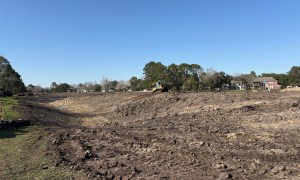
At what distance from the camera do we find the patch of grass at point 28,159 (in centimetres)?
938

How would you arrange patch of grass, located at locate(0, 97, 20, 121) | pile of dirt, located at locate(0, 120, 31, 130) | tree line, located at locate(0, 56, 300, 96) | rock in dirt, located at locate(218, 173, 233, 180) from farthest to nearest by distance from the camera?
tree line, located at locate(0, 56, 300, 96) < patch of grass, located at locate(0, 97, 20, 121) < pile of dirt, located at locate(0, 120, 31, 130) < rock in dirt, located at locate(218, 173, 233, 180)

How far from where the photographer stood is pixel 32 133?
1723 centimetres

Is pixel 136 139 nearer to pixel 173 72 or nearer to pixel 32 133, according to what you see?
pixel 32 133

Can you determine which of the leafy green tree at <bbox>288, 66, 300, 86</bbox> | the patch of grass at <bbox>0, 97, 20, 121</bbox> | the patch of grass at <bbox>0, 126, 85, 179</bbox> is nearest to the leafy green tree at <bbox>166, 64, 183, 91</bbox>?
the leafy green tree at <bbox>288, 66, 300, 86</bbox>

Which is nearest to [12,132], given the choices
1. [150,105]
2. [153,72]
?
[150,105]

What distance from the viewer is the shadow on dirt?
53.5 ft

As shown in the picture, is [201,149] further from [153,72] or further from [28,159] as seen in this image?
[153,72]

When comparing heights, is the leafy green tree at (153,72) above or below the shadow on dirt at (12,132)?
above

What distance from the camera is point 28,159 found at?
11383 mm

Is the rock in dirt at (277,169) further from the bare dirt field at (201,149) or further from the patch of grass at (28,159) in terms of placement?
the patch of grass at (28,159)

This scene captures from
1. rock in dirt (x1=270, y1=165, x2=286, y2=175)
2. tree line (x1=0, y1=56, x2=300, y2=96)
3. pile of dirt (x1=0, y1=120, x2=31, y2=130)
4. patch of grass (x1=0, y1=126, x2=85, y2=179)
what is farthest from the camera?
tree line (x1=0, y1=56, x2=300, y2=96)

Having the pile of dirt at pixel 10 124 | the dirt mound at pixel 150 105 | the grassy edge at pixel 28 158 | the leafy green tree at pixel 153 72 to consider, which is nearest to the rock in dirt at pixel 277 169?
the grassy edge at pixel 28 158

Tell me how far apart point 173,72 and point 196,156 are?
77.0m

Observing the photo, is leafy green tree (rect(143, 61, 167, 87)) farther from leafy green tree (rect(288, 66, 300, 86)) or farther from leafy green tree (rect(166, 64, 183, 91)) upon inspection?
leafy green tree (rect(288, 66, 300, 86))
